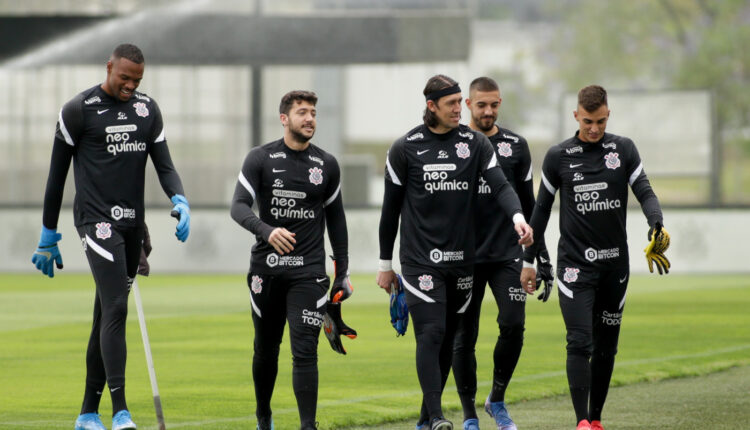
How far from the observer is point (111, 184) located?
8250 mm

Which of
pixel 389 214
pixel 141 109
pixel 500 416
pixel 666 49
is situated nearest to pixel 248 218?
pixel 389 214

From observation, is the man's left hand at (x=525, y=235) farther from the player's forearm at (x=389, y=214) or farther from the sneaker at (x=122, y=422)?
the sneaker at (x=122, y=422)

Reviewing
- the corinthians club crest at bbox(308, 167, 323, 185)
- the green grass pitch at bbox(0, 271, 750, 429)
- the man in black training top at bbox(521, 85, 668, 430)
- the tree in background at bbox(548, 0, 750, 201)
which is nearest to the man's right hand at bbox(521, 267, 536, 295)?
the man in black training top at bbox(521, 85, 668, 430)

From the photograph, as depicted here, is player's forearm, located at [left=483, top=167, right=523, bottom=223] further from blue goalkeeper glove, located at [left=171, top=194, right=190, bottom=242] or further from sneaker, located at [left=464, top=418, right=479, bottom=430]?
blue goalkeeper glove, located at [left=171, top=194, right=190, bottom=242]

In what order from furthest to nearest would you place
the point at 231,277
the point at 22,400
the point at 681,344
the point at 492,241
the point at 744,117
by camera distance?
the point at 744,117
the point at 231,277
the point at 681,344
the point at 22,400
the point at 492,241

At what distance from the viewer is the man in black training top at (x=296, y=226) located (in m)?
8.02

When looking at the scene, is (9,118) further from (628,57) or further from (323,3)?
(628,57)

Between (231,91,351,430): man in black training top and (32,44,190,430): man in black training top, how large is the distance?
54cm

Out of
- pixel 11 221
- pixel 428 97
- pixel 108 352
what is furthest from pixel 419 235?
pixel 11 221

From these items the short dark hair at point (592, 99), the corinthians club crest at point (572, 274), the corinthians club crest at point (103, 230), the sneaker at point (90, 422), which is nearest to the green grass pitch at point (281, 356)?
the sneaker at point (90, 422)

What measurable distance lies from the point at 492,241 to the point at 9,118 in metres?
26.9

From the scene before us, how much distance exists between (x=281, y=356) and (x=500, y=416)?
512 centimetres

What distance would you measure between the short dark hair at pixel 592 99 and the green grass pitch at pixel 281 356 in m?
2.71

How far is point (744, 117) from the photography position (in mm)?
50375
